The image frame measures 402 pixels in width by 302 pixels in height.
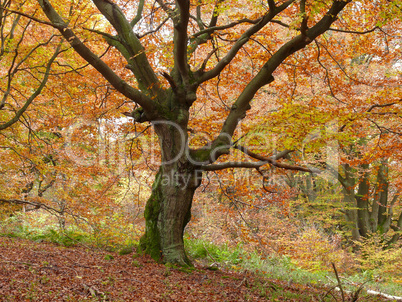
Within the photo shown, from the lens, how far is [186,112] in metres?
6.70

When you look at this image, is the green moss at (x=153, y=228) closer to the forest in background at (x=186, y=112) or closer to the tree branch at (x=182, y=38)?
the forest in background at (x=186, y=112)

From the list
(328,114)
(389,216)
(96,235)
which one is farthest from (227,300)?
(389,216)

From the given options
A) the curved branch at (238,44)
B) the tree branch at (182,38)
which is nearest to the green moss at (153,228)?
the tree branch at (182,38)

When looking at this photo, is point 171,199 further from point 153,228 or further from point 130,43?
point 130,43

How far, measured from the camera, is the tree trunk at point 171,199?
6508 mm

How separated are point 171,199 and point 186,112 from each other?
179cm

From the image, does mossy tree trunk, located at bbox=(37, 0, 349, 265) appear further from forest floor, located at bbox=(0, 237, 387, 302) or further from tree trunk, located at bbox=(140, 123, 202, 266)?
forest floor, located at bbox=(0, 237, 387, 302)

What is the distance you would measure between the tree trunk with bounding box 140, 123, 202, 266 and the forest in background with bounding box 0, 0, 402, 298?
2cm

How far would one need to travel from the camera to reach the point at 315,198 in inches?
681

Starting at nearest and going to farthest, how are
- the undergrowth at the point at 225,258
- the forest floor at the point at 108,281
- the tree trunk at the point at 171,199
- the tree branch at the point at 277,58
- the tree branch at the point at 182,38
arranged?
the forest floor at the point at 108,281, the tree branch at the point at 182,38, the tree branch at the point at 277,58, the tree trunk at the point at 171,199, the undergrowth at the point at 225,258

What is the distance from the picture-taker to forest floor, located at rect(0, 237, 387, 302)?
13.0 feet

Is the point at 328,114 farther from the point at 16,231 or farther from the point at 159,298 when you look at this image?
the point at 16,231

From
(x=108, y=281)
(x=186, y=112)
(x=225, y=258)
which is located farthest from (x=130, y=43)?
(x=225, y=258)

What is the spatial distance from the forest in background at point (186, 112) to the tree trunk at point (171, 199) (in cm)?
2
